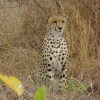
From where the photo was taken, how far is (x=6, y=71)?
3430 mm

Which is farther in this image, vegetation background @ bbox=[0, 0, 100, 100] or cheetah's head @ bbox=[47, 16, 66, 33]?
vegetation background @ bbox=[0, 0, 100, 100]

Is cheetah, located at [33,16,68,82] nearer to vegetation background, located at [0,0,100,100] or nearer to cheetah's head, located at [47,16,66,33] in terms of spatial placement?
cheetah's head, located at [47,16,66,33]

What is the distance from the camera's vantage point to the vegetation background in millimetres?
3665

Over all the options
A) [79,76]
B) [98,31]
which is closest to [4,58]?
[79,76]

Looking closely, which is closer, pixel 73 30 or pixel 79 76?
pixel 79 76

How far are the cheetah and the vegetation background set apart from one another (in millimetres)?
192

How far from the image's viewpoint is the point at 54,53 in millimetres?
3607

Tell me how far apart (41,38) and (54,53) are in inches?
33.0

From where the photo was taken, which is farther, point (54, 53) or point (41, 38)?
point (41, 38)


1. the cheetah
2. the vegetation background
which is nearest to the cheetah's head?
the cheetah

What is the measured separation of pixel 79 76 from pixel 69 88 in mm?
316

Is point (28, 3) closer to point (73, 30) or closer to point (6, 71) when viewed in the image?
point (73, 30)

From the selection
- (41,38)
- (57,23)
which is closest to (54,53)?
(57,23)

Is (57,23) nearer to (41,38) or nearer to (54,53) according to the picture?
(54,53)
